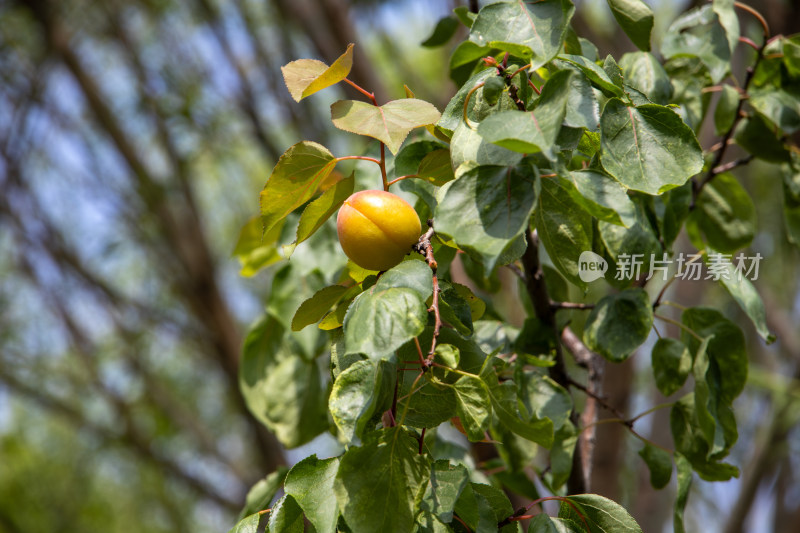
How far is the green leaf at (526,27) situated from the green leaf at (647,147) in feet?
0.23

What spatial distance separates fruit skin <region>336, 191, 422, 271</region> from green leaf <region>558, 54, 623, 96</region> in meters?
0.15

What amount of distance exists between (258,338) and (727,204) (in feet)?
2.01

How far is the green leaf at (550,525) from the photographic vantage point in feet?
1.65

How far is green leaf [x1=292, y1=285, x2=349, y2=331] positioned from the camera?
0.53 metres

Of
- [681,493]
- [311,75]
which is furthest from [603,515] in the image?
[311,75]

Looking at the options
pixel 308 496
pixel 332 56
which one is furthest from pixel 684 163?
pixel 332 56

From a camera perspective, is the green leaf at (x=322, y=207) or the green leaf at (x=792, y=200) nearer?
the green leaf at (x=322, y=207)

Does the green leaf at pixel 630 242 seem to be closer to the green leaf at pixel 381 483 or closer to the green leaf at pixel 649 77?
the green leaf at pixel 649 77

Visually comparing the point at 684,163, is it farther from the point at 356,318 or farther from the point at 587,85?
the point at 356,318

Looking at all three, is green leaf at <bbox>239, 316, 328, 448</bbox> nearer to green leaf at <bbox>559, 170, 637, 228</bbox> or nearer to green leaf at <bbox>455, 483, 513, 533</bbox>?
green leaf at <bbox>455, 483, 513, 533</bbox>

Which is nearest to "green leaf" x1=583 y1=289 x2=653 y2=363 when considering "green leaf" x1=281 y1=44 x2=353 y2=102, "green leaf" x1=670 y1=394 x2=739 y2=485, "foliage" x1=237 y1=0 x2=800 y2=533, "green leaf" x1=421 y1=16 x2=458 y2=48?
"foliage" x1=237 y1=0 x2=800 y2=533

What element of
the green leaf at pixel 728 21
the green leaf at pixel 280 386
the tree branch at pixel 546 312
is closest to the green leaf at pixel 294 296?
the green leaf at pixel 280 386

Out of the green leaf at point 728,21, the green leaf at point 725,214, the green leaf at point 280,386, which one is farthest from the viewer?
the green leaf at point 280,386

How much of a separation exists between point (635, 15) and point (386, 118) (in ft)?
0.87
